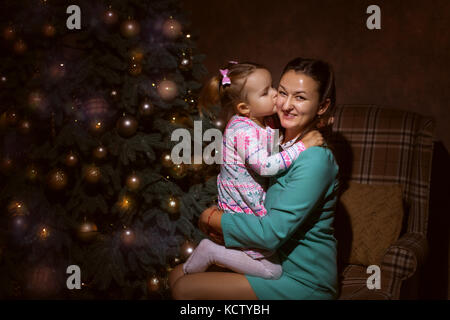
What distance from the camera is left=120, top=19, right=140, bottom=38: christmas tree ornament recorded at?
81.2 inches

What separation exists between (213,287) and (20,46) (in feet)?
5.52

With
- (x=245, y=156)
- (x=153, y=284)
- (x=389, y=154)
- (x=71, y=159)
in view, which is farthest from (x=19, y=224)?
(x=389, y=154)

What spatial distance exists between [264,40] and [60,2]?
1.64 meters

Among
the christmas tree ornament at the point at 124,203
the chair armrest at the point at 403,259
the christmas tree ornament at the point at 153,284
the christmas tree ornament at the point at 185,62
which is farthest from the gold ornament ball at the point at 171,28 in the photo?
the chair armrest at the point at 403,259

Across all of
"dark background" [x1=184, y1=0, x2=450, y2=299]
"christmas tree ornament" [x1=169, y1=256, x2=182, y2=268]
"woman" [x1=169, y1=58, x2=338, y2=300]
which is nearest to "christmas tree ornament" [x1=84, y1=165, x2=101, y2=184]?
"christmas tree ornament" [x1=169, y1=256, x2=182, y2=268]

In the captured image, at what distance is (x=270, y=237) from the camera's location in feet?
5.08

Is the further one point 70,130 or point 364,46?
point 364,46

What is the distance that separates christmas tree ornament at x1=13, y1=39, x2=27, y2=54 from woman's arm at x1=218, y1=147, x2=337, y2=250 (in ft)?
5.18

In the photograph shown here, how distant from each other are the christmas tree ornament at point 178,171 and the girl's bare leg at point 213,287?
67cm

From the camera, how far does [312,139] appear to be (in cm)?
165

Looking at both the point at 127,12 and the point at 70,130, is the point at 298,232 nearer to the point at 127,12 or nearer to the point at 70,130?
the point at 70,130

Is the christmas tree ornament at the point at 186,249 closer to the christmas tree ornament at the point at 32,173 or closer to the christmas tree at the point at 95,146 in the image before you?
the christmas tree at the point at 95,146

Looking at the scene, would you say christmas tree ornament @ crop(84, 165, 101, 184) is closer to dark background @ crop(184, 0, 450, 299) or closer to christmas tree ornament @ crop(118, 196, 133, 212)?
christmas tree ornament @ crop(118, 196, 133, 212)

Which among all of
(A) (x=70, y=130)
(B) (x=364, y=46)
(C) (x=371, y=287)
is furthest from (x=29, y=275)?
(B) (x=364, y=46)
